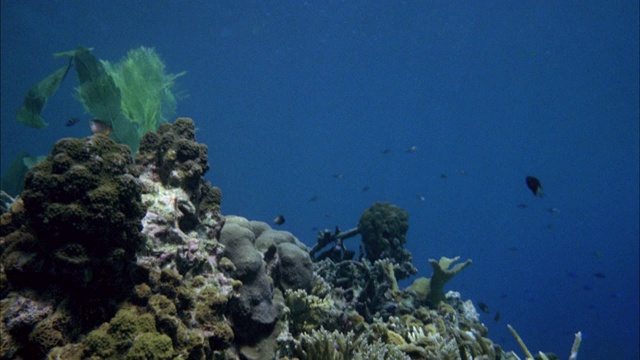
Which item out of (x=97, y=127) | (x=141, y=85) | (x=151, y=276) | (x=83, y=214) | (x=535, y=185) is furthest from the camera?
(x=535, y=185)

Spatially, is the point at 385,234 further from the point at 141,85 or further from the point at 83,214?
the point at 83,214

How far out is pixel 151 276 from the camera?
3.10m

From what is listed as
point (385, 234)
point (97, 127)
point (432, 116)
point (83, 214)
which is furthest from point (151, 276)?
point (432, 116)

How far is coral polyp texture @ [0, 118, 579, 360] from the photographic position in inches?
98.3

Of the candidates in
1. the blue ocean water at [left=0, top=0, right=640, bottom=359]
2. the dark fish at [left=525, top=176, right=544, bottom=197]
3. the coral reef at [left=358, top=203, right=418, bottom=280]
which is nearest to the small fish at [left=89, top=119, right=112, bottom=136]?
the coral reef at [left=358, top=203, right=418, bottom=280]

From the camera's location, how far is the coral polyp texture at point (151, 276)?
8.19ft

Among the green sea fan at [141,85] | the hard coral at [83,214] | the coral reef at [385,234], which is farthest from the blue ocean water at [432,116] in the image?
the hard coral at [83,214]

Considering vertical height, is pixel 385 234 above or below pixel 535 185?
below

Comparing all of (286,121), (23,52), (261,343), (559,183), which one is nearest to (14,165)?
(261,343)

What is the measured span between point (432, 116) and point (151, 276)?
86935 mm

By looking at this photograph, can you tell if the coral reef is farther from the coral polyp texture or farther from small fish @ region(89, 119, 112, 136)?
small fish @ region(89, 119, 112, 136)

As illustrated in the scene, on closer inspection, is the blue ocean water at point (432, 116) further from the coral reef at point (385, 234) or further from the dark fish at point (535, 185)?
the coral reef at point (385, 234)

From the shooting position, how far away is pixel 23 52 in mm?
46562

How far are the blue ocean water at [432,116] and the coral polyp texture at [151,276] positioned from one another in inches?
591
